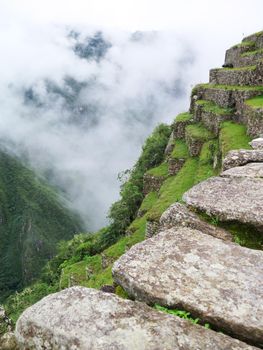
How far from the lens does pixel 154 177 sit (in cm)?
3212

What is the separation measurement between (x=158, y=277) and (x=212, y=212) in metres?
2.24

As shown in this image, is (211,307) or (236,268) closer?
(211,307)

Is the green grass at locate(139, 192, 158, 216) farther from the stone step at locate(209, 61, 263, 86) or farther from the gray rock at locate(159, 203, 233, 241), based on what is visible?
the gray rock at locate(159, 203, 233, 241)

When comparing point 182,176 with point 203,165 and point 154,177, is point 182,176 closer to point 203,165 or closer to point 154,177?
point 203,165

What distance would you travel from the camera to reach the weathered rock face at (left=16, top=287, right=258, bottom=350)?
3.88 meters

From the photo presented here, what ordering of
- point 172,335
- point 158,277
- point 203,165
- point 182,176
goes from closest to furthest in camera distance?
point 172,335
point 158,277
point 203,165
point 182,176

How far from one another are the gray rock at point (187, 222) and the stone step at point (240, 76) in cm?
2035

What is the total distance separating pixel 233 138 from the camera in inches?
789

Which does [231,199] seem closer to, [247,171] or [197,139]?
[247,171]


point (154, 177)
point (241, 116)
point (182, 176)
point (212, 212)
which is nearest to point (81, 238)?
point (154, 177)

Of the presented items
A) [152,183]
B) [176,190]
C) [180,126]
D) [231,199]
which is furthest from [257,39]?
[231,199]

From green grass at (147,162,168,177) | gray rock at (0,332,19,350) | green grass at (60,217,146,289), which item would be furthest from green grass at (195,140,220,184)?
gray rock at (0,332,19,350)

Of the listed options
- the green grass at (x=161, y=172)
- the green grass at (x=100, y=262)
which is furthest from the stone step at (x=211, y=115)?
the green grass at (x=100, y=262)

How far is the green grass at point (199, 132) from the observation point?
2730 cm
